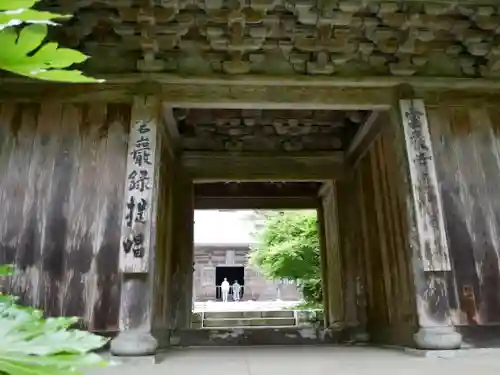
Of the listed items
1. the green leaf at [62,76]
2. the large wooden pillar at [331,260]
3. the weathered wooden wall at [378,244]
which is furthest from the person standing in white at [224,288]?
the green leaf at [62,76]

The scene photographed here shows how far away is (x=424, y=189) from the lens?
3789 mm

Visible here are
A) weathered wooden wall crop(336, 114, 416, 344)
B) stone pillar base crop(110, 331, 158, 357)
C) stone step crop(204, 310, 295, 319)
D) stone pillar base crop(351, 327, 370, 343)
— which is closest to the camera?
stone pillar base crop(110, 331, 158, 357)

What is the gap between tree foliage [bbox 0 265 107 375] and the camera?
53cm

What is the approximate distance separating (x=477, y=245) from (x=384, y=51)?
1.90 metres

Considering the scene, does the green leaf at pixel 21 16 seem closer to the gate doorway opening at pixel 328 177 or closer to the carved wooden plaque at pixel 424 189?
the carved wooden plaque at pixel 424 189

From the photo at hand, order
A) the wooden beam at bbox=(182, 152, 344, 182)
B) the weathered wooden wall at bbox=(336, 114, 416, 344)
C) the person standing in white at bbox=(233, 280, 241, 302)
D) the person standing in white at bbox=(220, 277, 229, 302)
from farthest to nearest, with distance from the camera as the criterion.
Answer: the person standing in white at bbox=(233, 280, 241, 302) → the person standing in white at bbox=(220, 277, 229, 302) → the wooden beam at bbox=(182, 152, 344, 182) → the weathered wooden wall at bbox=(336, 114, 416, 344)

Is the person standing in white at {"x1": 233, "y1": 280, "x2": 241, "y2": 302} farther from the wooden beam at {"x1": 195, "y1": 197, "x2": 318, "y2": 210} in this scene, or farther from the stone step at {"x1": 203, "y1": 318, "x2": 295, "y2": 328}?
the wooden beam at {"x1": 195, "y1": 197, "x2": 318, "y2": 210}

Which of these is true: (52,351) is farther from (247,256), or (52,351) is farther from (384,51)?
(247,256)

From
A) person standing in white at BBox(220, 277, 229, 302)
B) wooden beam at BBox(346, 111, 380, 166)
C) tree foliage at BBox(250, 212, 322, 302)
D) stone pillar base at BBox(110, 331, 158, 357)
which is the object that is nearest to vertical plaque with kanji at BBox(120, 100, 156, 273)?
stone pillar base at BBox(110, 331, 158, 357)

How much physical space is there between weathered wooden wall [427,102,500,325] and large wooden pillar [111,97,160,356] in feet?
8.18

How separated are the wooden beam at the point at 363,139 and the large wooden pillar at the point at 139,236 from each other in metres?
2.31

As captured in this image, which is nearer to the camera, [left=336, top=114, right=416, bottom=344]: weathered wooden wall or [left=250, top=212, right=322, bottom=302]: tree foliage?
[left=336, top=114, right=416, bottom=344]: weathered wooden wall

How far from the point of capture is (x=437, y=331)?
11.3 feet

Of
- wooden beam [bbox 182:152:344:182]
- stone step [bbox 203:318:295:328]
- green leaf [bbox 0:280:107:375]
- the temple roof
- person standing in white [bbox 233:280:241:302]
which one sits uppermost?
the temple roof
